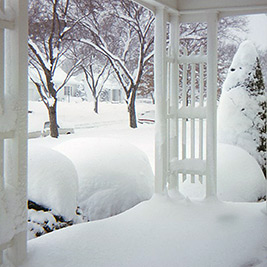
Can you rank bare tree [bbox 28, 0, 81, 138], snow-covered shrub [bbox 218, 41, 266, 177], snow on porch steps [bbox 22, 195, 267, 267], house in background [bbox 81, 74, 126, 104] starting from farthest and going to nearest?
1. house in background [bbox 81, 74, 126, 104]
2. bare tree [bbox 28, 0, 81, 138]
3. snow-covered shrub [bbox 218, 41, 266, 177]
4. snow on porch steps [bbox 22, 195, 267, 267]

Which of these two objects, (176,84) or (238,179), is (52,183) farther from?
(238,179)

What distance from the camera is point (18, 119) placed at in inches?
87.0

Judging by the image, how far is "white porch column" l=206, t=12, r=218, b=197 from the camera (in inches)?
154

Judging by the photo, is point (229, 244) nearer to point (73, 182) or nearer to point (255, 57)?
point (73, 182)

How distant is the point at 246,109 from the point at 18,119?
196 inches

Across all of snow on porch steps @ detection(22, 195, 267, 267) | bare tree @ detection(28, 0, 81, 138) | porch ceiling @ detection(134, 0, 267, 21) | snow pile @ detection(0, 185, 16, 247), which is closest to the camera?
snow pile @ detection(0, 185, 16, 247)

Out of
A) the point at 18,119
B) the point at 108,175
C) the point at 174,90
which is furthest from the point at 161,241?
the point at 174,90

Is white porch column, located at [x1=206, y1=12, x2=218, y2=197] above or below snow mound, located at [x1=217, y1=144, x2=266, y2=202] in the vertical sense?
above

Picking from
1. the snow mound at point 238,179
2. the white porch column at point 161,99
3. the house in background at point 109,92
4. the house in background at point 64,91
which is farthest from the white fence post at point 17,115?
the house in background at point 109,92

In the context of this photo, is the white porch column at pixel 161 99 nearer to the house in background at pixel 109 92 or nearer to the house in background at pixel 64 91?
the house in background at pixel 64 91

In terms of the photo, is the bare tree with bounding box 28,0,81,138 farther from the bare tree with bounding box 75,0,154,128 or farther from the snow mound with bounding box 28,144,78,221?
the snow mound with bounding box 28,144,78,221

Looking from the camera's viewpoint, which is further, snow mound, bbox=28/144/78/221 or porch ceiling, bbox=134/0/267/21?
porch ceiling, bbox=134/0/267/21

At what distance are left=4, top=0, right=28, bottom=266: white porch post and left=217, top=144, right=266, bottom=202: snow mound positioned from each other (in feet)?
11.1

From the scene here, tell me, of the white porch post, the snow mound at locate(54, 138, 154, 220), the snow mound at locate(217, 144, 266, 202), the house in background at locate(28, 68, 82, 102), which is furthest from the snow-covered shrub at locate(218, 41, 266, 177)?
the house in background at locate(28, 68, 82, 102)
